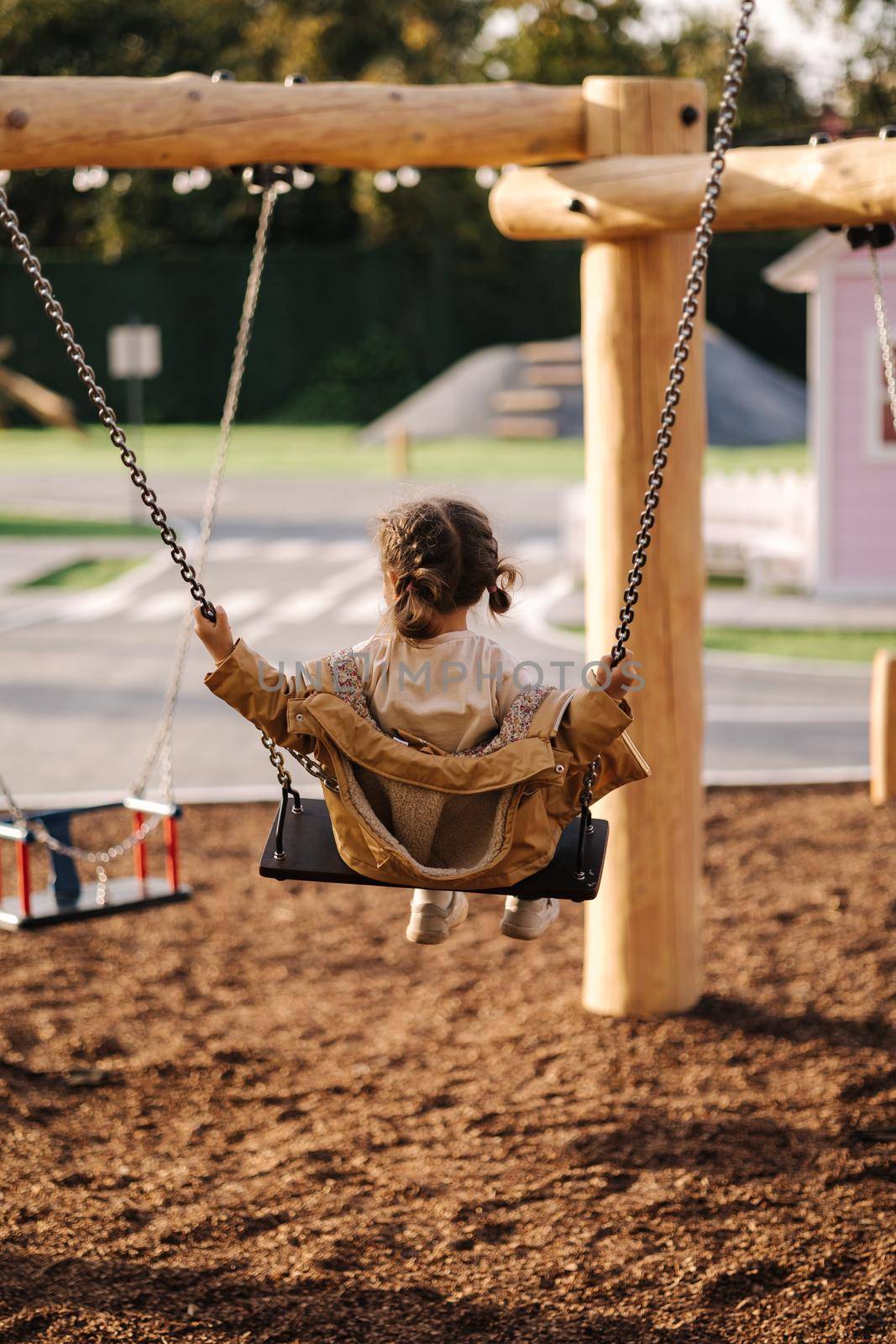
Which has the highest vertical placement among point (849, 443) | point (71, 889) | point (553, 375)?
point (553, 375)

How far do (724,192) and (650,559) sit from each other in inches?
44.6

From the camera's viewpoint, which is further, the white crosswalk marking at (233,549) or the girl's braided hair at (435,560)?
the white crosswalk marking at (233,549)

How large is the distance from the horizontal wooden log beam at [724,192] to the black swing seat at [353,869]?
1912 mm

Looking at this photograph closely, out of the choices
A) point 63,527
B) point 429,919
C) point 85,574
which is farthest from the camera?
point 63,527

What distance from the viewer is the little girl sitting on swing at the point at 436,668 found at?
339cm

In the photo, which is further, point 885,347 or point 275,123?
point 275,123

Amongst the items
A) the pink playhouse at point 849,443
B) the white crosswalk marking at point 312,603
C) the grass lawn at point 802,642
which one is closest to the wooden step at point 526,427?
the white crosswalk marking at point 312,603

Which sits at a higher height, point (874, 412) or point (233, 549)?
point (874, 412)

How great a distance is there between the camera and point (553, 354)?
97.9 feet

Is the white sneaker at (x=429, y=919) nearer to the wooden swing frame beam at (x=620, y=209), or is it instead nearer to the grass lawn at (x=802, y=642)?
the wooden swing frame beam at (x=620, y=209)

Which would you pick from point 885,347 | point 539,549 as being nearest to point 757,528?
point 539,549

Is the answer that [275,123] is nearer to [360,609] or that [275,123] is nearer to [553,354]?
[360,609]

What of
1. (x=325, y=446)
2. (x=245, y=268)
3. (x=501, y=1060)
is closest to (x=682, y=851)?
(x=501, y=1060)

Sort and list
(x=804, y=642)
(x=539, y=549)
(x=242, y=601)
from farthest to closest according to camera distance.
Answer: (x=539, y=549)
(x=242, y=601)
(x=804, y=642)
